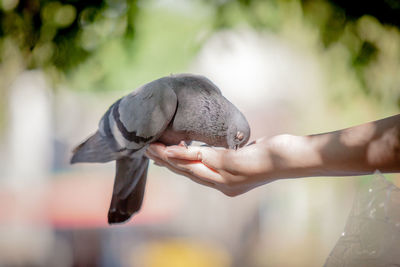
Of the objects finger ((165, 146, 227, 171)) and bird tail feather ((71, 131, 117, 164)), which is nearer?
finger ((165, 146, 227, 171))

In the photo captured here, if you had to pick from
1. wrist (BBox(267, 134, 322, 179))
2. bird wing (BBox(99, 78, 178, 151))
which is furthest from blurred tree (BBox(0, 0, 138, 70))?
wrist (BBox(267, 134, 322, 179))

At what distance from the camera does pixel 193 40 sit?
5.18ft

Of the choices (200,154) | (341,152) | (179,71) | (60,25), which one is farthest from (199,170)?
(179,71)

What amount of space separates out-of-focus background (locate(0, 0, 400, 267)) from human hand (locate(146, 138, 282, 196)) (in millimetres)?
459

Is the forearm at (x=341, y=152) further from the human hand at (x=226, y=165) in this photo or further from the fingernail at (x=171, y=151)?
the fingernail at (x=171, y=151)

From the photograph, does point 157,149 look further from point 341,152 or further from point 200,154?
point 341,152

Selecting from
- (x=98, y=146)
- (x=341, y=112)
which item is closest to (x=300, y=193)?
(x=341, y=112)

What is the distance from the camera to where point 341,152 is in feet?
3.10

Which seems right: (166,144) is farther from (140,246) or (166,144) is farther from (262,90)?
(140,246)

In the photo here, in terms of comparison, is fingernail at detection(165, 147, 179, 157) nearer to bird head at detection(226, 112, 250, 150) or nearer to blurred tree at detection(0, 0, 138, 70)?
bird head at detection(226, 112, 250, 150)

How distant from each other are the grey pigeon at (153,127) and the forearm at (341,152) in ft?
0.71

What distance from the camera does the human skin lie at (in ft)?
2.97

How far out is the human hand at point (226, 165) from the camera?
1081 mm

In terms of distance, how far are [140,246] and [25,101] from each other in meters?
1.32
